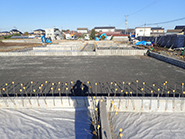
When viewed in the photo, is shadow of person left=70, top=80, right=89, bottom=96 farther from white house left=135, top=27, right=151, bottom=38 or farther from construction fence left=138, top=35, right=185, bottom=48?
white house left=135, top=27, right=151, bottom=38

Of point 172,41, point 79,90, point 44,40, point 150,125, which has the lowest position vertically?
point 150,125

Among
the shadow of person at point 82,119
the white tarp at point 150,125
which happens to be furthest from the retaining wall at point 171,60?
the shadow of person at point 82,119

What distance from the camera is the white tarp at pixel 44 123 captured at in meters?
3.14

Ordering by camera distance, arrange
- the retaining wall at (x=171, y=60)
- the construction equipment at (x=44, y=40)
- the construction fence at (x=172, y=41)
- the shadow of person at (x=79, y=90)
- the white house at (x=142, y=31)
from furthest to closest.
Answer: the white house at (x=142, y=31)
the construction equipment at (x=44, y=40)
the construction fence at (x=172, y=41)
the retaining wall at (x=171, y=60)
the shadow of person at (x=79, y=90)

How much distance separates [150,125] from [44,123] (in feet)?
9.87

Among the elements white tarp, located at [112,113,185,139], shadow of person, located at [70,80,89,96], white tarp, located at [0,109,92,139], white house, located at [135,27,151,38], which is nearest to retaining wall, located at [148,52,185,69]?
white tarp, located at [112,113,185,139]

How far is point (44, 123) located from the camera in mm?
3514

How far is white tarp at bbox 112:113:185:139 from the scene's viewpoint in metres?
3.10

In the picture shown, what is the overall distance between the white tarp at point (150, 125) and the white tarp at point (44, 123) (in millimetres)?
984

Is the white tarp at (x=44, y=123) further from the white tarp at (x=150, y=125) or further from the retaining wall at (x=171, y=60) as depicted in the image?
the retaining wall at (x=171, y=60)

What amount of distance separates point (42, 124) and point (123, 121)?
7.70 ft

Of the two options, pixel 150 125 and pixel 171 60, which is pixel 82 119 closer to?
pixel 150 125

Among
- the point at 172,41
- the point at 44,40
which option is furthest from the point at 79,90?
the point at 44,40

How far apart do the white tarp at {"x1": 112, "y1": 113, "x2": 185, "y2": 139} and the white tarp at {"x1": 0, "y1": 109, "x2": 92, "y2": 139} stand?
984 mm
